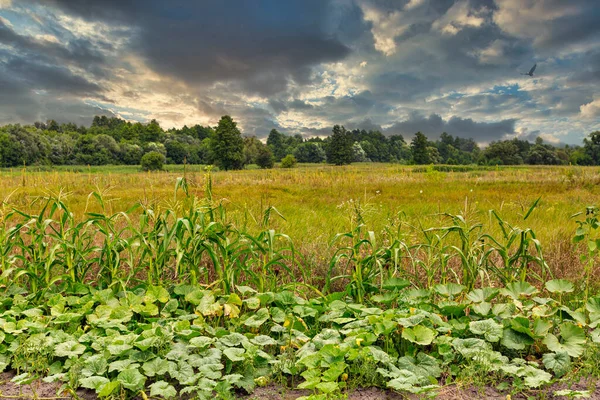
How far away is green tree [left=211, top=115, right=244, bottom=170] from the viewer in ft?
205

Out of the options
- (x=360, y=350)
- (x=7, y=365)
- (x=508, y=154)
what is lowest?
(x=7, y=365)

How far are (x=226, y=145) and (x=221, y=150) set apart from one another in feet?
4.43

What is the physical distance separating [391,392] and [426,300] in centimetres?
97

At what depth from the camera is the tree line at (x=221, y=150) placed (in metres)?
61.1

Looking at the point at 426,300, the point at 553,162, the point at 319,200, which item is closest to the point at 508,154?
the point at 553,162

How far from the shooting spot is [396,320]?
7.41 ft

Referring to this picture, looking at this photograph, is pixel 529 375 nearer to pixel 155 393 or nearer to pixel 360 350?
pixel 360 350

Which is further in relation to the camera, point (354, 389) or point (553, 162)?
point (553, 162)

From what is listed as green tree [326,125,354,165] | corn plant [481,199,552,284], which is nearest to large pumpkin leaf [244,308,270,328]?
corn plant [481,199,552,284]

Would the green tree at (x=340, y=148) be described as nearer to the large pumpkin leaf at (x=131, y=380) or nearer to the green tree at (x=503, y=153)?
the green tree at (x=503, y=153)

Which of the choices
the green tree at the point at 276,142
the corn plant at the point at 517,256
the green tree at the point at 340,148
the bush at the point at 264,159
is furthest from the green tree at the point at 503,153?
the corn plant at the point at 517,256

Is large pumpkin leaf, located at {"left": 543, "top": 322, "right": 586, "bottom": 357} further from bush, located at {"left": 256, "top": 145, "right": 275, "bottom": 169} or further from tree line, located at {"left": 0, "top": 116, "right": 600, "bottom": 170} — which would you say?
bush, located at {"left": 256, "top": 145, "right": 275, "bottom": 169}

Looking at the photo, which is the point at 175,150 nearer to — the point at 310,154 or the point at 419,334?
the point at 310,154

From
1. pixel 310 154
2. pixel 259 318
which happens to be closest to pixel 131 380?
pixel 259 318
